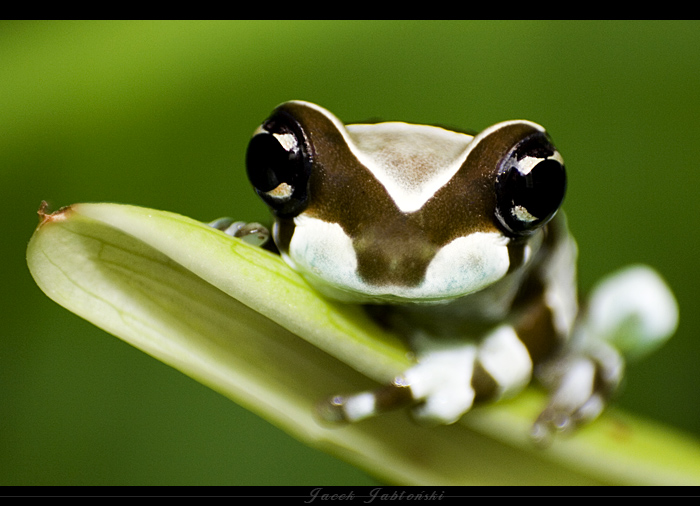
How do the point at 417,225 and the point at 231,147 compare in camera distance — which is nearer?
the point at 417,225

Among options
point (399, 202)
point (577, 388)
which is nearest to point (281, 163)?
point (399, 202)

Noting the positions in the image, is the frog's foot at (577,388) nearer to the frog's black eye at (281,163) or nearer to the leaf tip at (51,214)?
the frog's black eye at (281,163)

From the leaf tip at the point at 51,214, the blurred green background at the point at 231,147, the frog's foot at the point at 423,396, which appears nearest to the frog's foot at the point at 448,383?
the frog's foot at the point at 423,396

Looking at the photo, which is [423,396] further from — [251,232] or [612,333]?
[612,333]

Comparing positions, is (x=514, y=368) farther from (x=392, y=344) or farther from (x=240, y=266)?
(x=240, y=266)

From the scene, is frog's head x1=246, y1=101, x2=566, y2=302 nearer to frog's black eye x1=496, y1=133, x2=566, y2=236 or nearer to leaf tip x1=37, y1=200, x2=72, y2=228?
frog's black eye x1=496, y1=133, x2=566, y2=236

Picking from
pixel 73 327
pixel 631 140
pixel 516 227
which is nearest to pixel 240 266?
pixel 516 227

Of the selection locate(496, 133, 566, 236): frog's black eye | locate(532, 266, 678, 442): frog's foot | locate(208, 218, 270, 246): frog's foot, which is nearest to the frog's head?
locate(496, 133, 566, 236): frog's black eye
